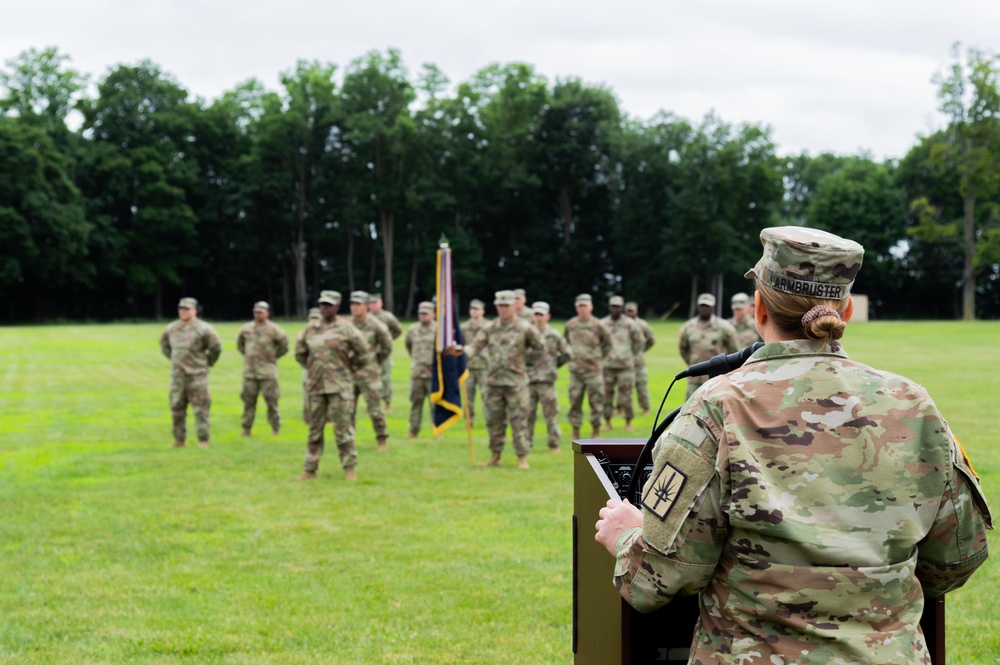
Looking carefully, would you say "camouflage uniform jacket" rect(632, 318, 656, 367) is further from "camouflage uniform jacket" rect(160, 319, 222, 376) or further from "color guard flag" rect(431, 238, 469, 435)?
"camouflage uniform jacket" rect(160, 319, 222, 376)

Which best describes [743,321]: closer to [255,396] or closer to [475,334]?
[475,334]

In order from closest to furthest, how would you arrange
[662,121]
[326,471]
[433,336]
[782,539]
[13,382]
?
[782,539]
[326,471]
[433,336]
[13,382]
[662,121]

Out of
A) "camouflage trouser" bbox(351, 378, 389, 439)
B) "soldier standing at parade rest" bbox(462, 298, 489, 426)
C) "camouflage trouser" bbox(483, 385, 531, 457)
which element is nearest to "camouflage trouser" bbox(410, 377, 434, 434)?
"soldier standing at parade rest" bbox(462, 298, 489, 426)

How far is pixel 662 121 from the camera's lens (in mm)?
68812

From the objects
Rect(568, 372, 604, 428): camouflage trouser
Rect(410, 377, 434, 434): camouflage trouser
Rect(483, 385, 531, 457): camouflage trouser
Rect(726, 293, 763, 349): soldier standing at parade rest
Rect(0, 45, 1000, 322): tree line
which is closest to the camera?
Rect(483, 385, 531, 457): camouflage trouser

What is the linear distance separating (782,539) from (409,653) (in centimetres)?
392

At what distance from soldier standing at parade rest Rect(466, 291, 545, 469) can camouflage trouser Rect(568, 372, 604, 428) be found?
2.72 meters

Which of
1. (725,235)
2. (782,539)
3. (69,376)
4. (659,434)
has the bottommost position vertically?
(69,376)

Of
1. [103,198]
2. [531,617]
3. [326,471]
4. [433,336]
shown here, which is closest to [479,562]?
[531,617]

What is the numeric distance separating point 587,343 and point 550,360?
1316 mm

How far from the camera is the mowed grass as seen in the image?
601 centimetres

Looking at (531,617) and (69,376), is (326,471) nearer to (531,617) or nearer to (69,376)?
(531,617)

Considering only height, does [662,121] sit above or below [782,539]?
above

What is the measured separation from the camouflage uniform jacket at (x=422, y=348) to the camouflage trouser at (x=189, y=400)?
11.6 ft
